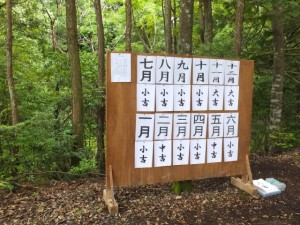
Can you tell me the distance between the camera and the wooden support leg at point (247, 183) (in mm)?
4480

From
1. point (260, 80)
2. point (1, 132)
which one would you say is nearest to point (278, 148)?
point (260, 80)

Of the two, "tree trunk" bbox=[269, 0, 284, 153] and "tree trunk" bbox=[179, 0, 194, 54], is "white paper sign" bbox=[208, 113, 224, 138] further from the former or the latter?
"tree trunk" bbox=[269, 0, 284, 153]

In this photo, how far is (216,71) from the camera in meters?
4.34

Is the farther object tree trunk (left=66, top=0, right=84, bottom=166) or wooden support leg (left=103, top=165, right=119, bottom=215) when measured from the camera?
tree trunk (left=66, top=0, right=84, bottom=166)

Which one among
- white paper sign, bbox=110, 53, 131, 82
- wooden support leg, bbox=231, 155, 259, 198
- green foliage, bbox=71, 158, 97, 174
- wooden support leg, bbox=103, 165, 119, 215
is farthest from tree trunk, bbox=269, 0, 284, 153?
wooden support leg, bbox=103, 165, 119, 215

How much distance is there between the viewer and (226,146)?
14.8 feet

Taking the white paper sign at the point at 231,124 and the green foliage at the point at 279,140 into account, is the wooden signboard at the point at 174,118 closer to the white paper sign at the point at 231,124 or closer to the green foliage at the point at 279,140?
the white paper sign at the point at 231,124

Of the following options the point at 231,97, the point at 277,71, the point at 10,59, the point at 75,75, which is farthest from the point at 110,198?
the point at 277,71

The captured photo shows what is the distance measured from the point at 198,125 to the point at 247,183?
1289 mm

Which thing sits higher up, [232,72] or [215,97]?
[232,72]

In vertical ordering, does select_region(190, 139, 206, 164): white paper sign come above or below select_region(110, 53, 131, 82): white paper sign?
below

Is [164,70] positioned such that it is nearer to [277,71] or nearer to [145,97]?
[145,97]

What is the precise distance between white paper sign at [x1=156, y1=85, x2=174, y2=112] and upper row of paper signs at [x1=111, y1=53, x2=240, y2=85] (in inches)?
3.2

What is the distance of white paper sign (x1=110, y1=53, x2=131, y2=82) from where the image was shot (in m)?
3.70
